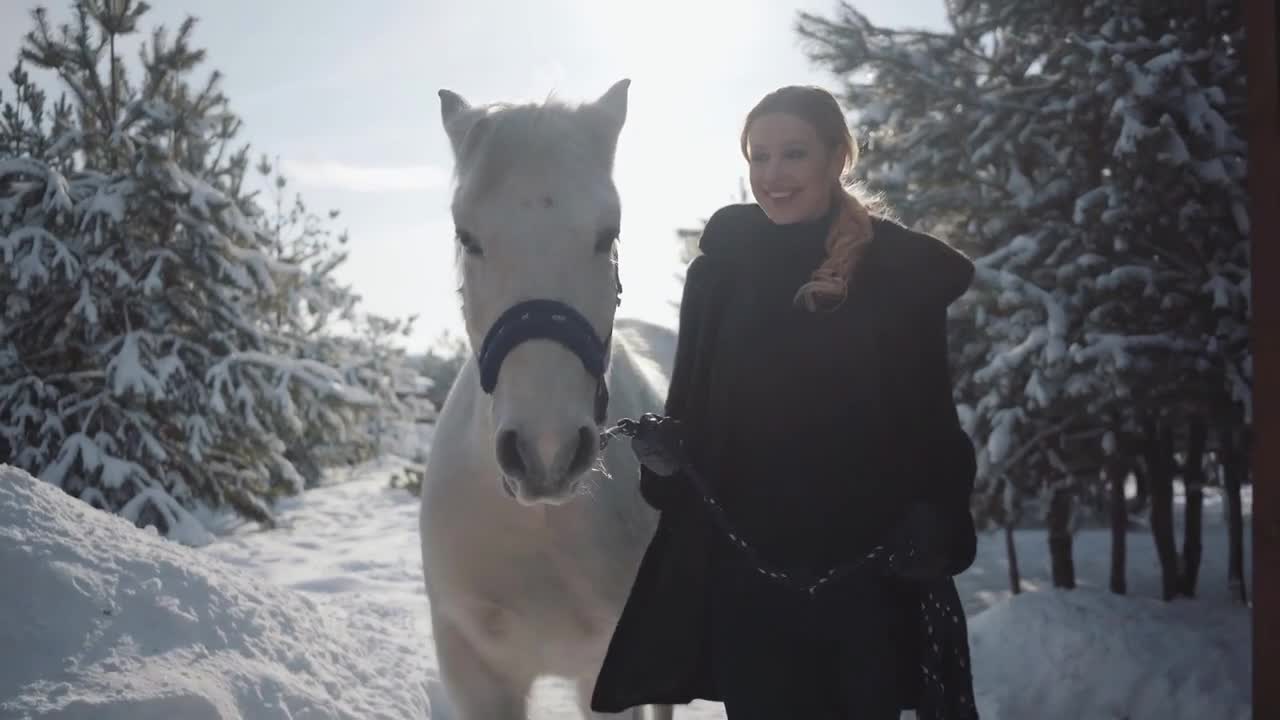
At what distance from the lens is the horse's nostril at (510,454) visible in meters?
1.46

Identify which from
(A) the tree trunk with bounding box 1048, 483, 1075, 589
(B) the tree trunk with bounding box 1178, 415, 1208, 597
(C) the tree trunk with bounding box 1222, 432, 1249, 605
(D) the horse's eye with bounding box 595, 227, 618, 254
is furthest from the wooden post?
(C) the tree trunk with bounding box 1222, 432, 1249, 605

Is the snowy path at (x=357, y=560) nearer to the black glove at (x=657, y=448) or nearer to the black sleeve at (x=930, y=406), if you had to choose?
the black glove at (x=657, y=448)

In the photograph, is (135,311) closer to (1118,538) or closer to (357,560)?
(357,560)

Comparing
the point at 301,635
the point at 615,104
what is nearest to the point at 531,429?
the point at 615,104

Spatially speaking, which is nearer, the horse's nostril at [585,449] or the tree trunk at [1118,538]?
the horse's nostril at [585,449]

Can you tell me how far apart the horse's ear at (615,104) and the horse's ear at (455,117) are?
0.35 meters

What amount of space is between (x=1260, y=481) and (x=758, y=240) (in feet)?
6.39

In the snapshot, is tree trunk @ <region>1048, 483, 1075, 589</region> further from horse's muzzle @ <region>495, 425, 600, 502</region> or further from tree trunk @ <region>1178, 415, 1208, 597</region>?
horse's muzzle @ <region>495, 425, 600, 502</region>

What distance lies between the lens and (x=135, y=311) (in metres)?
6.35

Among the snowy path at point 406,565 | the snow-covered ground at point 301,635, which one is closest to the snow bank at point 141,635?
the snow-covered ground at point 301,635

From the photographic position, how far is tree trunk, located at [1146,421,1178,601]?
17.9ft

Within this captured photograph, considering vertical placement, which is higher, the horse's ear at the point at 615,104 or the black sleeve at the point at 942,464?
the horse's ear at the point at 615,104

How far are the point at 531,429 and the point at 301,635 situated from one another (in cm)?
236

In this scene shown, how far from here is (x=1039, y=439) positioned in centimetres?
528
